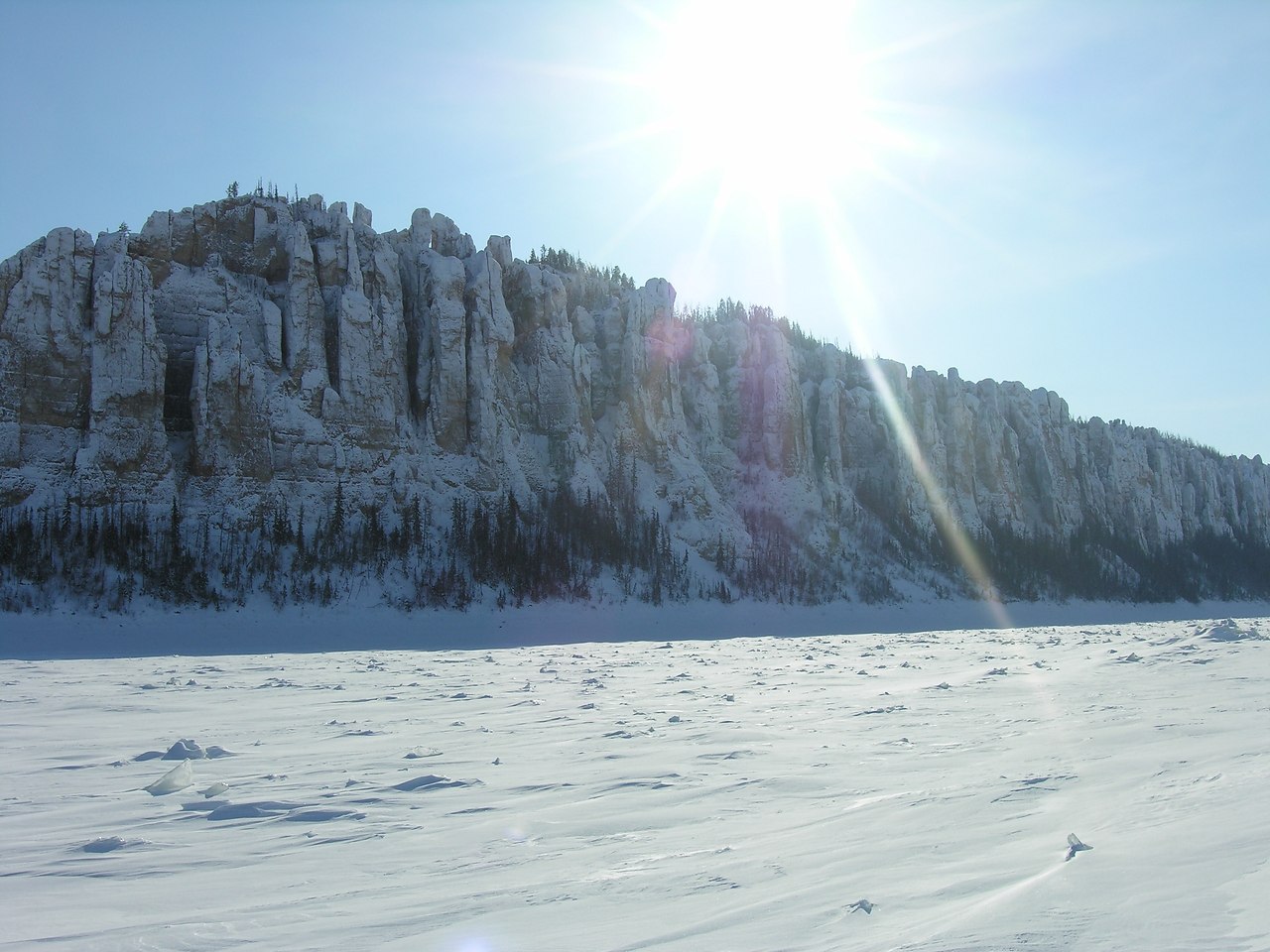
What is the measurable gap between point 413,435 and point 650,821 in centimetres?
3413

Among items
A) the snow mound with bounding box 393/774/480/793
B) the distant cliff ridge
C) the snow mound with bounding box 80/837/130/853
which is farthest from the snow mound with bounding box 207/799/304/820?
the distant cliff ridge

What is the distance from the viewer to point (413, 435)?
37.7 metres

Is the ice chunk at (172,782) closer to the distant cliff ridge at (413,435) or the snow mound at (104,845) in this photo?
the snow mound at (104,845)

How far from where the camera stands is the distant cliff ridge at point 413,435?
3116 centimetres

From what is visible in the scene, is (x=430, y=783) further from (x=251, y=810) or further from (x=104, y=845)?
(x=104, y=845)

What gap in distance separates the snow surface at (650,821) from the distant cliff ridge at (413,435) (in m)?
22.7

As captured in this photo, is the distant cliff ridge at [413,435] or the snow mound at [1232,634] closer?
the snow mound at [1232,634]

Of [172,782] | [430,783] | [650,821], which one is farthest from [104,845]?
[650,821]

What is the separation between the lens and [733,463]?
50188mm

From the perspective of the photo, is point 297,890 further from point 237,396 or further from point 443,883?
point 237,396

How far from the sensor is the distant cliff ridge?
31.2 meters

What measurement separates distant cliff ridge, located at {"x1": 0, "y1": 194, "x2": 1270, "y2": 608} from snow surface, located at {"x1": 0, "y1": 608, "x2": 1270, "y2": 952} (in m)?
22.7

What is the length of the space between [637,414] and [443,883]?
137 feet

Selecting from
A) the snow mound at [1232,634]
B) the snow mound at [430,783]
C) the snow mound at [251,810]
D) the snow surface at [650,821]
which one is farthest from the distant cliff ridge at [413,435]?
the snow mound at [251,810]
